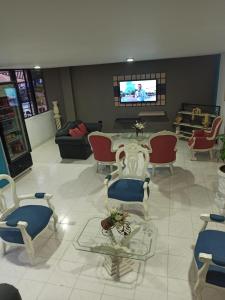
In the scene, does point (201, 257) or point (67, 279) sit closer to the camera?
point (201, 257)

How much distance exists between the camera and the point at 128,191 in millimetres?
3193

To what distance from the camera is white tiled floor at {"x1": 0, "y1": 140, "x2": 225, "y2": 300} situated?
2.26 meters

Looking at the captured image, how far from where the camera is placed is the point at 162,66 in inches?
270

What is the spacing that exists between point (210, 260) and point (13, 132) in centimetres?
458

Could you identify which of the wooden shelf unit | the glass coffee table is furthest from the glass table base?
the wooden shelf unit

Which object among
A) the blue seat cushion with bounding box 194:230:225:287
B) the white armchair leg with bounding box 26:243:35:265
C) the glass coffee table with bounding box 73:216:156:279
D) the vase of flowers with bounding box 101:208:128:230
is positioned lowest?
the white armchair leg with bounding box 26:243:35:265

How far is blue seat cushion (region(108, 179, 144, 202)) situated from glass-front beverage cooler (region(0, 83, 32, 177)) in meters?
2.57

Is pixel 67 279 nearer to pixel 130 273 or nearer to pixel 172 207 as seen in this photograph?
pixel 130 273

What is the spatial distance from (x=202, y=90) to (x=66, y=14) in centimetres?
661

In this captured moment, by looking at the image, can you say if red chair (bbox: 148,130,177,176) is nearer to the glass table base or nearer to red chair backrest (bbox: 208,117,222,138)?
red chair backrest (bbox: 208,117,222,138)

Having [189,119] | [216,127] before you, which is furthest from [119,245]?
[189,119]

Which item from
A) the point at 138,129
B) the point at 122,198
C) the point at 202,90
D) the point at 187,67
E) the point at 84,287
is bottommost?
the point at 84,287

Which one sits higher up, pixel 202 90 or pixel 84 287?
pixel 202 90

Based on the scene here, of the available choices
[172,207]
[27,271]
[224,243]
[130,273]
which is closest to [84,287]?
[130,273]
